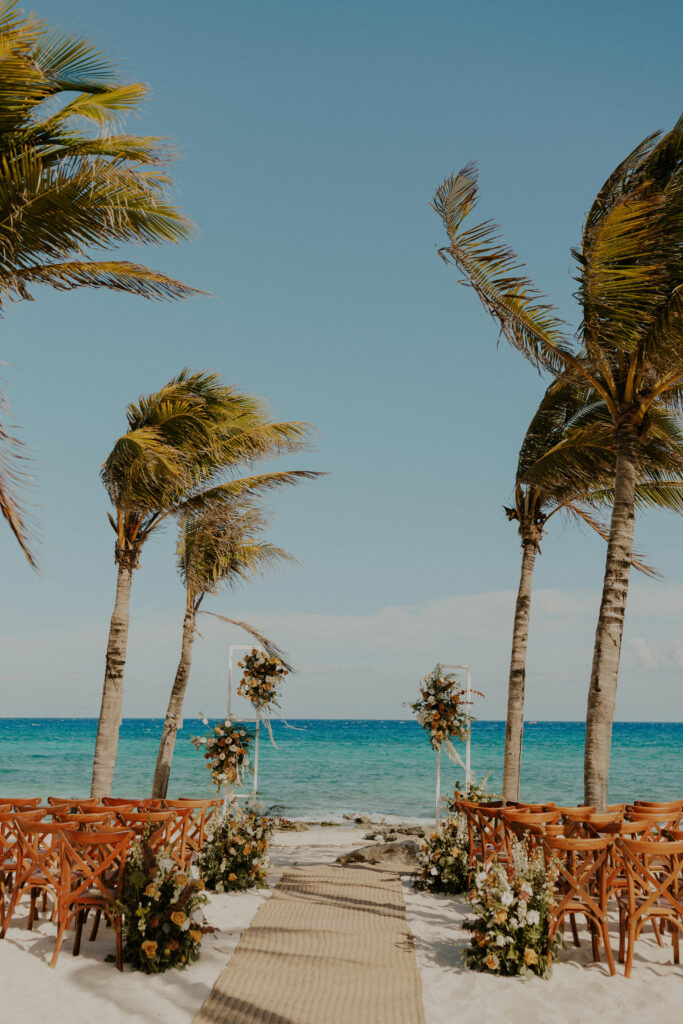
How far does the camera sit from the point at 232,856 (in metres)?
7.95

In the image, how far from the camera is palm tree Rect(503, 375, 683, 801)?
9.58 meters

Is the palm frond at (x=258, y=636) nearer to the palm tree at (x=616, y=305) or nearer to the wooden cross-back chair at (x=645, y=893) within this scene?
the palm tree at (x=616, y=305)

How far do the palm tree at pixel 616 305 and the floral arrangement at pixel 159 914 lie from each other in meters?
3.85

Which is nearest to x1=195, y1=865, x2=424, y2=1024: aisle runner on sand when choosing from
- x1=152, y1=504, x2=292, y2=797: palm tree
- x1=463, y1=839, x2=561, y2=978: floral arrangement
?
x1=463, y1=839, x2=561, y2=978: floral arrangement

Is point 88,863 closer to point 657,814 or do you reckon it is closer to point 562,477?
point 657,814

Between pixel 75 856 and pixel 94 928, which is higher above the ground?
pixel 75 856

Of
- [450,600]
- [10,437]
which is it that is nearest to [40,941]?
[10,437]

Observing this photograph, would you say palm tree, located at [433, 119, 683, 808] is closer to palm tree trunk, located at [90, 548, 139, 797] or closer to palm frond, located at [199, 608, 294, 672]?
palm frond, located at [199, 608, 294, 672]

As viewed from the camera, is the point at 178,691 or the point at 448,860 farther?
the point at 178,691

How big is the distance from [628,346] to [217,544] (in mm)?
7662

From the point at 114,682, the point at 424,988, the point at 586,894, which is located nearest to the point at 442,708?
the point at 114,682

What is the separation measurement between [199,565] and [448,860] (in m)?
6.45

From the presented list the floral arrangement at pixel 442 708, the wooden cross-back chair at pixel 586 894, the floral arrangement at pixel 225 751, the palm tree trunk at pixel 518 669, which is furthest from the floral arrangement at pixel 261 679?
the wooden cross-back chair at pixel 586 894

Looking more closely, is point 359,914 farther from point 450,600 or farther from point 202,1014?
point 450,600
